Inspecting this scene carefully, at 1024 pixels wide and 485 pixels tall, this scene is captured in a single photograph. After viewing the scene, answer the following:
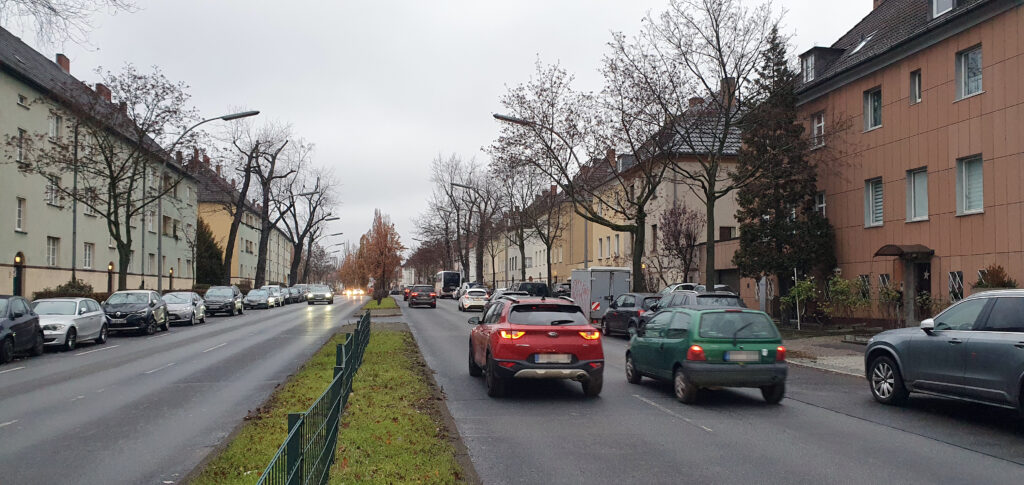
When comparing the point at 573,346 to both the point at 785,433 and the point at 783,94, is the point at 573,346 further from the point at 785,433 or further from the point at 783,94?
the point at 783,94

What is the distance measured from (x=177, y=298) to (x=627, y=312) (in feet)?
66.3

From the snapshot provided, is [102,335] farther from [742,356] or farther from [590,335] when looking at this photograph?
[742,356]

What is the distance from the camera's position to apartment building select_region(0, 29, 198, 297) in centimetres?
3102

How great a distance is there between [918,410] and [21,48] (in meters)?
44.1

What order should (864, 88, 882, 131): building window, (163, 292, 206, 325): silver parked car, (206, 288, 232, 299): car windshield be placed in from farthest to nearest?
(206, 288, 232, 299): car windshield → (163, 292, 206, 325): silver parked car → (864, 88, 882, 131): building window

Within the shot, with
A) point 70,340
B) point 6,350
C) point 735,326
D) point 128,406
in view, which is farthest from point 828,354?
point 70,340

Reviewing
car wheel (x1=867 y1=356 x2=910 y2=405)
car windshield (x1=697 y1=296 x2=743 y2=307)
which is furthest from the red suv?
car windshield (x1=697 y1=296 x2=743 y2=307)

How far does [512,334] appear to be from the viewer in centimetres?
1164

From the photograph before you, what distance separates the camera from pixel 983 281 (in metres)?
20.0

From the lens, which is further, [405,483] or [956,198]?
[956,198]

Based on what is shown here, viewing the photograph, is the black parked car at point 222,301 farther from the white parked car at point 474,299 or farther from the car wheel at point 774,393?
the car wheel at point 774,393

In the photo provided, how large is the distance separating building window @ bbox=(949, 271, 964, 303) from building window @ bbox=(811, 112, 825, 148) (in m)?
7.49

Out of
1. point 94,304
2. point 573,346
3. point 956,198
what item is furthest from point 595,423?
point 94,304

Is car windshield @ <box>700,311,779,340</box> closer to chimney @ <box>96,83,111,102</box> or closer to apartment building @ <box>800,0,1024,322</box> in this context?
apartment building @ <box>800,0,1024,322</box>
